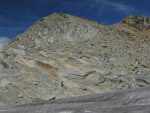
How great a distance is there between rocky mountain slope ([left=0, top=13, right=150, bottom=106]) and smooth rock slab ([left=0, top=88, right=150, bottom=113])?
10.7 metres

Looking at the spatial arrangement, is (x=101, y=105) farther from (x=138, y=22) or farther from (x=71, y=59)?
(x=138, y=22)

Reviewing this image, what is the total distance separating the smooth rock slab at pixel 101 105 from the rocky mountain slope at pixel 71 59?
10.7 metres

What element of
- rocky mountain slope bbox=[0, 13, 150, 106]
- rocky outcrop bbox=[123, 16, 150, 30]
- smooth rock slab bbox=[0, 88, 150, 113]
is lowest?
smooth rock slab bbox=[0, 88, 150, 113]

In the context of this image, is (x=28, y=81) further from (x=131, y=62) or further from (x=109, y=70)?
(x=131, y=62)

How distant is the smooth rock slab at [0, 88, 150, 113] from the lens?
4711 millimetres

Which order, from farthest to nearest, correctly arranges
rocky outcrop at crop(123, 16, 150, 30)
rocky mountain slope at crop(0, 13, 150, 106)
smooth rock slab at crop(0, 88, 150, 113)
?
rocky outcrop at crop(123, 16, 150, 30)
rocky mountain slope at crop(0, 13, 150, 106)
smooth rock slab at crop(0, 88, 150, 113)

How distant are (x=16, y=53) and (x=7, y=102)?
18.8 ft

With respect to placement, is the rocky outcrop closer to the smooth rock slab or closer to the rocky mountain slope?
the rocky mountain slope

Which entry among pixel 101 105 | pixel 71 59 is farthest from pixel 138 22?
pixel 101 105

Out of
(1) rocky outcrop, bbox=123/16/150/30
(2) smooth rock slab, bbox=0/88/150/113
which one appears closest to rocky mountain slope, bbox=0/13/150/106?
(1) rocky outcrop, bbox=123/16/150/30

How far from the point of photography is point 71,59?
22594 millimetres

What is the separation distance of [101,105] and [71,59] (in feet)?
57.2

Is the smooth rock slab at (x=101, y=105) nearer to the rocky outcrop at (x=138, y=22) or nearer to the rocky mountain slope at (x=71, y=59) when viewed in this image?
the rocky mountain slope at (x=71, y=59)

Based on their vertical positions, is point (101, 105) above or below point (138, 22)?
below
